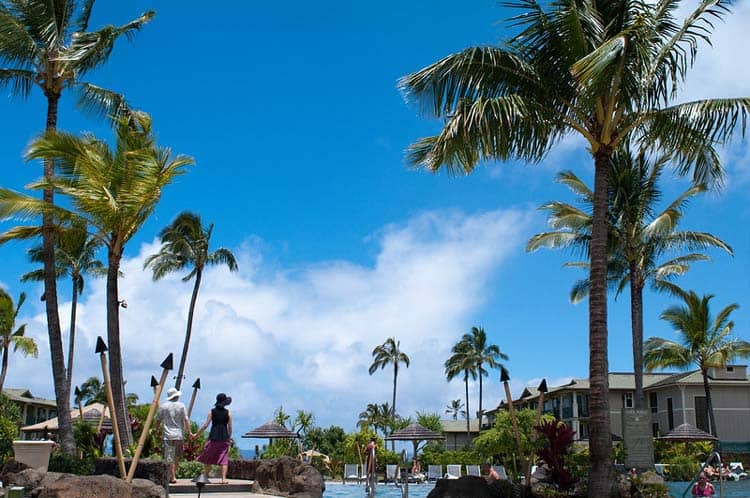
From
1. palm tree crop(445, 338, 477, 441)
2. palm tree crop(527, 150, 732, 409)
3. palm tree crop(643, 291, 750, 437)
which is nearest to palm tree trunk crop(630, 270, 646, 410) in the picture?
palm tree crop(527, 150, 732, 409)

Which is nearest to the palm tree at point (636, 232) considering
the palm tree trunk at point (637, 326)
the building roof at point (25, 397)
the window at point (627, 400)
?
the palm tree trunk at point (637, 326)

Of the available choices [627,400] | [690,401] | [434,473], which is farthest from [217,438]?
[627,400]

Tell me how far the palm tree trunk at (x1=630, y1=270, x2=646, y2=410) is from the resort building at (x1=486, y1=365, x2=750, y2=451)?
18.7 metres

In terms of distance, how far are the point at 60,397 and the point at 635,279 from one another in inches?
812

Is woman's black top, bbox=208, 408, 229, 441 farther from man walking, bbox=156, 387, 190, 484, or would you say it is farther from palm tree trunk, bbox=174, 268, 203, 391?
palm tree trunk, bbox=174, 268, 203, 391

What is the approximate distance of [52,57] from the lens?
1770 centimetres

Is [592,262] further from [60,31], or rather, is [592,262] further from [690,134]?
[60,31]

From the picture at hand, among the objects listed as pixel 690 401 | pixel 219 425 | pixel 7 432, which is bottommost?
pixel 219 425

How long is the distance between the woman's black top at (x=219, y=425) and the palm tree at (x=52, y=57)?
5506mm

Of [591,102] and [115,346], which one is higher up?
[591,102]

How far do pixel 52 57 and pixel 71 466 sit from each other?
8.94 meters

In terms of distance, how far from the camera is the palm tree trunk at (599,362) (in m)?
12.2

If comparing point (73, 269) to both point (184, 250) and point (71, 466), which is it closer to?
point (184, 250)

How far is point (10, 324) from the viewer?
4016cm
